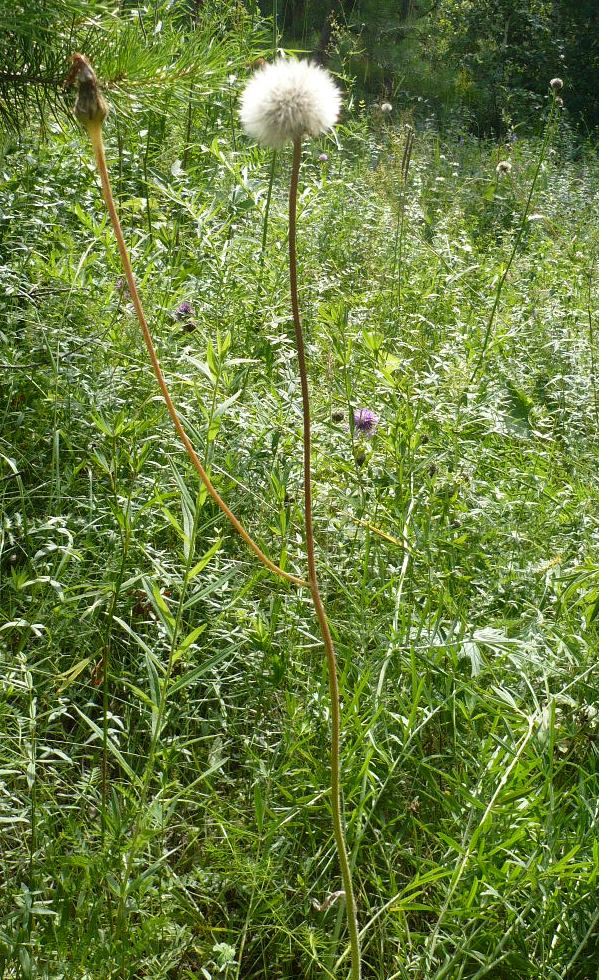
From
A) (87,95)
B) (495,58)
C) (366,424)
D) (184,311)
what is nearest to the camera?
(87,95)

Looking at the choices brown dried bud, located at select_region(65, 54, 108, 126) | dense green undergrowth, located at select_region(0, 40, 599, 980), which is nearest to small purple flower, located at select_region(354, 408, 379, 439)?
dense green undergrowth, located at select_region(0, 40, 599, 980)

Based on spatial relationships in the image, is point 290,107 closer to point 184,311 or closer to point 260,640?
point 260,640

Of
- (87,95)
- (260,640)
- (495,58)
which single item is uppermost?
(495,58)

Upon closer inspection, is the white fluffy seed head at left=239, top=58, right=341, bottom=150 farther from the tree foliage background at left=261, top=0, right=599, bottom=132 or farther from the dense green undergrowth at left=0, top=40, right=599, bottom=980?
the tree foliage background at left=261, top=0, right=599, bottom=132

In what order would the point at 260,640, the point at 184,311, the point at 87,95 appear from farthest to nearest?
the point at 184,311 → the point at 260,640 → the point at 87,95

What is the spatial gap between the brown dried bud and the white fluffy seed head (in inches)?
7.0

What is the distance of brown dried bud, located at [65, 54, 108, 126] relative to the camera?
0.83 m

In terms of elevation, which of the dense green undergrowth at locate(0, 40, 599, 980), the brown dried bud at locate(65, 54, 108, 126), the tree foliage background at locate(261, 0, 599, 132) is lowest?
the dense green undergrowth at locate(0, 40, 599, 980)

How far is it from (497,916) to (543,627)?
0.55m

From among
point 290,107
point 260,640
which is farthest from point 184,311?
point 290,107

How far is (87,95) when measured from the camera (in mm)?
828

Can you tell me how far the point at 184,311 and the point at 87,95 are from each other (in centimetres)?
154

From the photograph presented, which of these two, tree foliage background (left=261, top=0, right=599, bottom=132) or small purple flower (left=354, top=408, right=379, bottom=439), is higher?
tree foliage background (left=261, top=0, right=599, bottom=132)

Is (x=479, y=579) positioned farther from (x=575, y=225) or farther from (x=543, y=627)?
(x=575, y=225)
